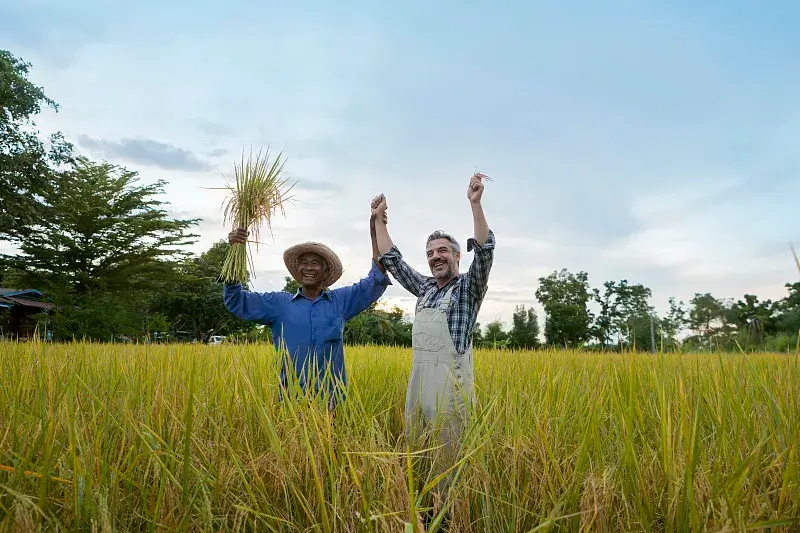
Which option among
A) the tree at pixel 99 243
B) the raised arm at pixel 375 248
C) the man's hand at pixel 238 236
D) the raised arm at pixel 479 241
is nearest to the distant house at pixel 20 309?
the tree at pixel 99 243

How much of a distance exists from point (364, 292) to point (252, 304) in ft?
2.43

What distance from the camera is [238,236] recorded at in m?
3.27

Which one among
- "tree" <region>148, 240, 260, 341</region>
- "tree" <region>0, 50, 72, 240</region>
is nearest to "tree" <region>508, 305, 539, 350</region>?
"tree" <region>148, 240, 260, 341</region>

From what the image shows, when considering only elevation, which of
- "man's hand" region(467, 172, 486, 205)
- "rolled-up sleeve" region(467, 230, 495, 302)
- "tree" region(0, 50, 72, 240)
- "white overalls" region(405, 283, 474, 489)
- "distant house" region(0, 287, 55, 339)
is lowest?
"white overalls" region(405, 283, 474, 489)

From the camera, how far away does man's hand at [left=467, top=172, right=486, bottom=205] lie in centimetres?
261

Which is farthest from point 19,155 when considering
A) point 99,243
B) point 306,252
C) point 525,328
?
point 525,328

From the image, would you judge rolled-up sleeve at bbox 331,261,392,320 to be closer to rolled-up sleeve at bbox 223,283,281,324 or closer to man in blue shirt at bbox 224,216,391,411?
man in blue shirt at bbox 224,216,391,411

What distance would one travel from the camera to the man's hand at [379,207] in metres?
3.12

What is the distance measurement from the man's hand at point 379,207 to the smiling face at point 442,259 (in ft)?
1.31

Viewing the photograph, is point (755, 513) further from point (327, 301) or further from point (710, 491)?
point (327, 301)

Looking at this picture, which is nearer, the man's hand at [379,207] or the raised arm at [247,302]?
the man's hand at [379,207]

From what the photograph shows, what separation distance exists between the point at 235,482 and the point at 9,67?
2163 cm

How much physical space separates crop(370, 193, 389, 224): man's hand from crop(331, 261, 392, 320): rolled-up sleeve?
1.11 feet

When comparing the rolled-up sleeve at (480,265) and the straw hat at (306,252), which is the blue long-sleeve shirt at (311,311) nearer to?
the straw hat at (306,252)
